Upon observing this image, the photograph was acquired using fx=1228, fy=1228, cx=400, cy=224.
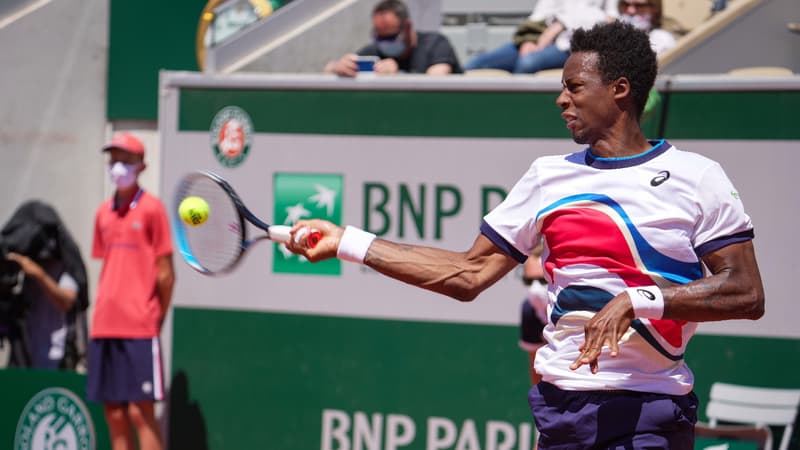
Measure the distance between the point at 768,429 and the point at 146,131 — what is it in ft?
17.6

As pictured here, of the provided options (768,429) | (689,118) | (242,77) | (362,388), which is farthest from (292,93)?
(768,429)

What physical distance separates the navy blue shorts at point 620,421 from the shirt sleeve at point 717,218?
43cm

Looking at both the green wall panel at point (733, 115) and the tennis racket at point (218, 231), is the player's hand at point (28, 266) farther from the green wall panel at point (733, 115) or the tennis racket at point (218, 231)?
the green wall panel at point (733, 115)

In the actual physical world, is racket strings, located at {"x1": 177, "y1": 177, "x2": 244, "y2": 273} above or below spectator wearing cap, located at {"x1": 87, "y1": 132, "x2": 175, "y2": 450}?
A: above

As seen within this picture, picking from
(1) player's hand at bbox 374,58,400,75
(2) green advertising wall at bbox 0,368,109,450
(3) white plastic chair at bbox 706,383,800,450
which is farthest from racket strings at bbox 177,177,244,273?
(3) white plastic chair at bbox 706,383,800,450

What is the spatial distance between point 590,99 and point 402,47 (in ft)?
13.7

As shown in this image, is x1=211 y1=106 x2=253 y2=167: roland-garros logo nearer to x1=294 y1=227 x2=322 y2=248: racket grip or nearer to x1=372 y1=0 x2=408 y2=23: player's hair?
x1=372 y1=0 x2=408 y2=23: player's hair

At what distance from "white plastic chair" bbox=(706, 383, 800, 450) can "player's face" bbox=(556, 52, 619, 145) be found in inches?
127

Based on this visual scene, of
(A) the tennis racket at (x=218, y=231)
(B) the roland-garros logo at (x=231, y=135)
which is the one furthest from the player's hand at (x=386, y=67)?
(A) the tennis racket at (x=218, y=231)

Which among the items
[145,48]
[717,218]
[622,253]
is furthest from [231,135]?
[717,218]

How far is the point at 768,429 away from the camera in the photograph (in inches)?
244

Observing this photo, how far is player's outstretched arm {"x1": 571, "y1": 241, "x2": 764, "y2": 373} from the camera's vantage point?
3.06m

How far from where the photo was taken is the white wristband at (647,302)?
10.1ft

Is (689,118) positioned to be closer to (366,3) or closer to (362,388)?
(362,388)
